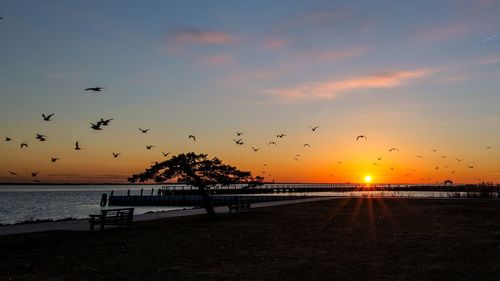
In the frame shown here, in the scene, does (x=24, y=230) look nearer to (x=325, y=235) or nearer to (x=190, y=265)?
(x=190, y=265)

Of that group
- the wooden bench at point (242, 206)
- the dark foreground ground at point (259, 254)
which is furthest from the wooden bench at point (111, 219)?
the wooden bench at point (242, 206)

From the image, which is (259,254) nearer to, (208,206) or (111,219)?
(111,219)

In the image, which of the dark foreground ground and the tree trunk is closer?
the dark foreground ground

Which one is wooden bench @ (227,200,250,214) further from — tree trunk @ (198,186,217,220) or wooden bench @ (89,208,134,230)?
wooden bench @ (89,208,134,230)

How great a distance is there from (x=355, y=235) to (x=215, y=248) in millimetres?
7197

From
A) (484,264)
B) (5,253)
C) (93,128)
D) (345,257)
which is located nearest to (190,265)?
(345,257)

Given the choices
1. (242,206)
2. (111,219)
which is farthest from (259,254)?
(242,206)

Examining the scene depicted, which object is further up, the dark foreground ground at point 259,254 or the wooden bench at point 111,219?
the wooden bench at point 111,219

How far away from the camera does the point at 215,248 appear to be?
1684cm

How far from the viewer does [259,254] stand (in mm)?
15398

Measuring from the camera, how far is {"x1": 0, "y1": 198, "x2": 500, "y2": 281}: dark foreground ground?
1215 cm

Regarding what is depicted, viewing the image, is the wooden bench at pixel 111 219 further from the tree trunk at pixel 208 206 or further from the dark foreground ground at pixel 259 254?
the tree trunk at pixel 208 206

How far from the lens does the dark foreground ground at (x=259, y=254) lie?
12.1 m

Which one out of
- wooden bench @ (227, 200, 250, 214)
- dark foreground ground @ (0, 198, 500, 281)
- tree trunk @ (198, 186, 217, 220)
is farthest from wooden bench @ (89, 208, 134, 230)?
wooden bench @ (227, 200, 250, 214)
